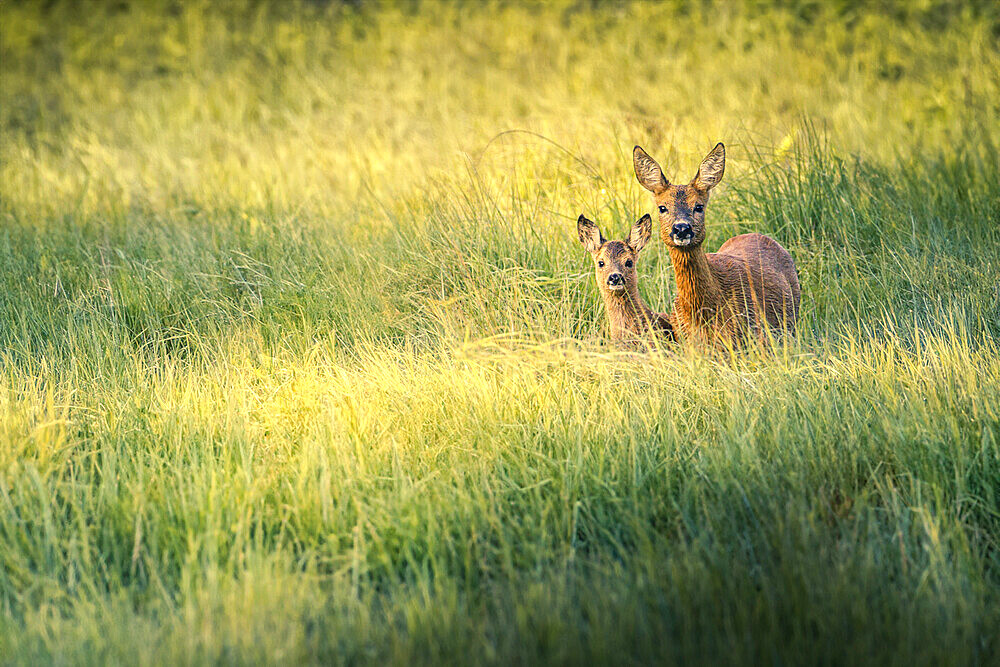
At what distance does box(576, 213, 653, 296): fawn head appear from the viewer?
411 cm

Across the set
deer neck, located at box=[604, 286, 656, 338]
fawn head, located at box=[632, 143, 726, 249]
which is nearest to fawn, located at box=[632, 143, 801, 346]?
fawn head, located at box=[632, 143, 726, 249]

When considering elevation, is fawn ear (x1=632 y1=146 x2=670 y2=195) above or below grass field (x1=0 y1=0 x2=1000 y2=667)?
above

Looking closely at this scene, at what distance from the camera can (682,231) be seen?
3.73 meters

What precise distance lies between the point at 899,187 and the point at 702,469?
3503 mm

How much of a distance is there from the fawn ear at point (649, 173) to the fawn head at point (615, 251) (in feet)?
0.78

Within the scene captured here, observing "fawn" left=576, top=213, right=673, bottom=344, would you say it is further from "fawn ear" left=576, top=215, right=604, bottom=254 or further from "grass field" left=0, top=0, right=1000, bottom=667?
"grass field" left=0, top=0, right=1000, bottom=667

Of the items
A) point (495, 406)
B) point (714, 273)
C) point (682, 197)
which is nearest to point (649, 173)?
point (682, 197)

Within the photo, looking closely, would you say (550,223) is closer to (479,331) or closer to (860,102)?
(479,331)

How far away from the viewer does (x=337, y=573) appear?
2730 mm

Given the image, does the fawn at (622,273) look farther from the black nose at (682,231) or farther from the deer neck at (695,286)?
the black nose at (682,231)

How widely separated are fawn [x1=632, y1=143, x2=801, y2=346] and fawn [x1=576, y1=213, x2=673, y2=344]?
162 millimetres

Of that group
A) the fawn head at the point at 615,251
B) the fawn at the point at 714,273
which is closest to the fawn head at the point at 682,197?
the fawn at the point at 714,273

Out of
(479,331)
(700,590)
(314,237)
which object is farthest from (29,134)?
(700,590)

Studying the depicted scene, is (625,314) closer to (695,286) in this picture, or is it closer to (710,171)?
(695,286)
